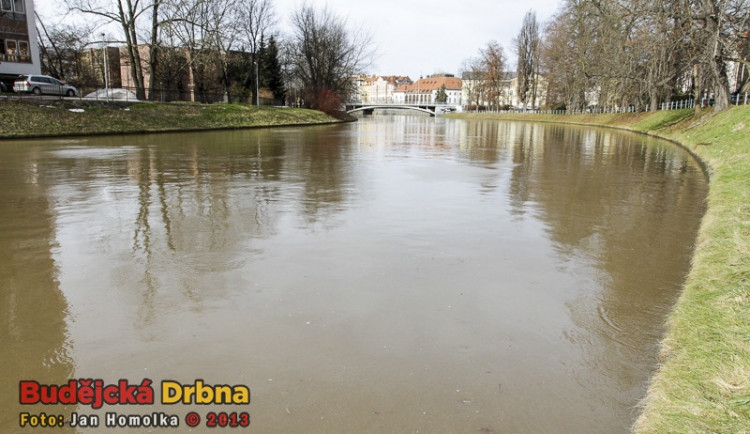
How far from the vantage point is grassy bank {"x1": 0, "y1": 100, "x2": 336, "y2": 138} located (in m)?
26.6

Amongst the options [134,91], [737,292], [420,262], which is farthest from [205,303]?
[134,91]

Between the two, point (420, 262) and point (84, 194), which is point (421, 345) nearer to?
point (420, 262)

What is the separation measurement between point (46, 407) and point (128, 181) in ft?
32.9

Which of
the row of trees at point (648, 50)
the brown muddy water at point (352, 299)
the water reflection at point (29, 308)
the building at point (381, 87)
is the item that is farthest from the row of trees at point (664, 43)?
the building at point (381, 87)

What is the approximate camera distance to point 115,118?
1234 inches

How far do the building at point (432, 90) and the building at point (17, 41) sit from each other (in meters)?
120

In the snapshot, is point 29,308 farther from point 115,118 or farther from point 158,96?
point 158,96

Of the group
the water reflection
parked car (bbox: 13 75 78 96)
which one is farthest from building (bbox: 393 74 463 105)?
the water reflection

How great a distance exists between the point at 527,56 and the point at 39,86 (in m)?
67.4

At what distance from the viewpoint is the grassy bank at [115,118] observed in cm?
2658

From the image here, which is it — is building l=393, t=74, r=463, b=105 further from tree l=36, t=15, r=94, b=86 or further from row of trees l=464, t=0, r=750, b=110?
tree l=36, t=15, r=94, b=86

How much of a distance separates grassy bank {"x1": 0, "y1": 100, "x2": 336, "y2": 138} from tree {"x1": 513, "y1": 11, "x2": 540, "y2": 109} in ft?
163

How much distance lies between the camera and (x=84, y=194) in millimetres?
10641

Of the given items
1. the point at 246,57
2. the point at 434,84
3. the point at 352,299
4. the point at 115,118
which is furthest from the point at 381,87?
the point at 352,299
